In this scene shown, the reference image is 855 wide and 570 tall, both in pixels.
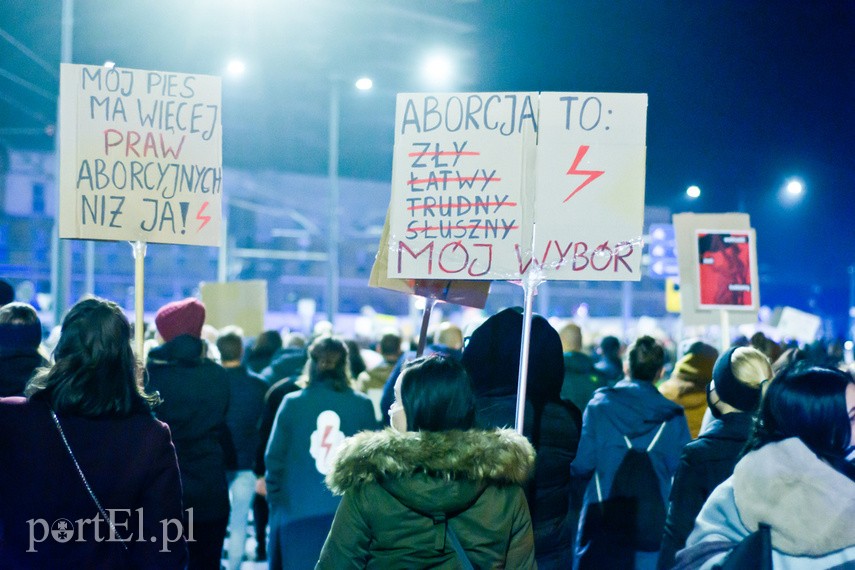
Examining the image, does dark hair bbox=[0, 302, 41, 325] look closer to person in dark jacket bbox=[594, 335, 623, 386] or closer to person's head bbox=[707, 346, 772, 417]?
person's head bbox=[707, 346, 772, 417]

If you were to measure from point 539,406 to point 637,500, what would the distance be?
1844 mm

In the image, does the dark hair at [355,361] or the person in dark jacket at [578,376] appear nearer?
the person in dark jacket at [578,376]

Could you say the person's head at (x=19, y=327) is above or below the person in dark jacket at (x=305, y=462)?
above

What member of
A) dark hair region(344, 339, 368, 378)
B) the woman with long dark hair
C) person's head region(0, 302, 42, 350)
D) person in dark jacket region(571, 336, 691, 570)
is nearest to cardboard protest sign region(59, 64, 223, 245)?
person's head region(0, 302, 42, 350)

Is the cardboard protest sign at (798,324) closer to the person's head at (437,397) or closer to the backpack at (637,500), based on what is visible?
the backpack at (637,500)

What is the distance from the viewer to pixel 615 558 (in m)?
6.20

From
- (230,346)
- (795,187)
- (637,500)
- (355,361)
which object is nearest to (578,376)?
(637,500)

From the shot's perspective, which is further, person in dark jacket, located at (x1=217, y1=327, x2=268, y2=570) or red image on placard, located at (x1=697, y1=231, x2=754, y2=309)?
red image on placard, located at (x1=697, y1=231, x2=754, y2=309)

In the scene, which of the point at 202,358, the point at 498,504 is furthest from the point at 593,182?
the point at 202,358

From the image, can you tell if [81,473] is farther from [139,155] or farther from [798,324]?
[798,324]

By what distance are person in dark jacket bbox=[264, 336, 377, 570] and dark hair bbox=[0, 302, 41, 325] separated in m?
1.93

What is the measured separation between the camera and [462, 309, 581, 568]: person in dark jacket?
15.2ft

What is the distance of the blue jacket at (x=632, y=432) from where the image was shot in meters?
6.20

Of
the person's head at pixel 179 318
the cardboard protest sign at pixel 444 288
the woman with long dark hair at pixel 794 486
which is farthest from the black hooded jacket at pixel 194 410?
the woman with long dark hair at pixel 794 486
